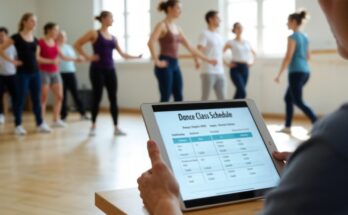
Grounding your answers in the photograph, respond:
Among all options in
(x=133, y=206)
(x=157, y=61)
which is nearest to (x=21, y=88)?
(x=157, y=61)

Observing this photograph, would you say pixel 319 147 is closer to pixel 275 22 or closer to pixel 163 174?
pixel 163 174

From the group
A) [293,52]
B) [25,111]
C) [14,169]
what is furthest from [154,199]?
[25,111]

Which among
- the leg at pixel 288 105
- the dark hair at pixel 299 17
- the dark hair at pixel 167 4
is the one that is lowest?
the leg at pixel 288 105

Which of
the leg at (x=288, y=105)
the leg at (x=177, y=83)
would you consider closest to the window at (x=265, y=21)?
the leg at (x=288, y=105)

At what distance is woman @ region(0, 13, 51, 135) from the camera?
5492mm

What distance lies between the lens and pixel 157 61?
499cm

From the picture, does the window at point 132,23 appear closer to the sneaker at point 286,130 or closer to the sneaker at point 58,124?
the sneaker at point 58,124

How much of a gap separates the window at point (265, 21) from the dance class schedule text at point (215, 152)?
20.8 feet

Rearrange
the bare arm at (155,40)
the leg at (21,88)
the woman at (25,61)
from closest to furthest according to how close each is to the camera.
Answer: the bare arm at (155,40) → the woman at (25,61) → the leg at (21,88)

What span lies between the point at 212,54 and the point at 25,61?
6.98ft

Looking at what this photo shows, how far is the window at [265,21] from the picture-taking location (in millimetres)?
7227

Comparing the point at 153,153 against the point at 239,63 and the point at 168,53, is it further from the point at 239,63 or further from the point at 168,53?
the point at 239,63

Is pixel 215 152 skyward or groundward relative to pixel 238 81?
skyward

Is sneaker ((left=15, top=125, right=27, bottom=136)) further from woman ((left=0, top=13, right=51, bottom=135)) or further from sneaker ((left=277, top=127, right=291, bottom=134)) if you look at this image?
sneaker ((left=277, top=127, right=291, bottom=134))
